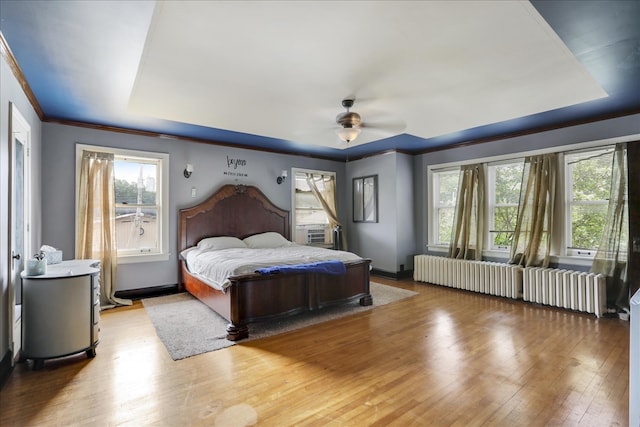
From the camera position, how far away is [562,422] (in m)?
1.88

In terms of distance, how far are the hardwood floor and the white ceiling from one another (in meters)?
2.39

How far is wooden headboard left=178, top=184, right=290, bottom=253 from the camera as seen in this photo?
5.03 meters

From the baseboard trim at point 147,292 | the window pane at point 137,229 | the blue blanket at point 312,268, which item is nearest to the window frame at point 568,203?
the blue blanket at point 312,268

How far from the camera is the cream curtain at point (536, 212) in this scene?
14.5 feet

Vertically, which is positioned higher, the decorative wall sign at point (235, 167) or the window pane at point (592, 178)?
the decorative wall sign at point (235, 167)

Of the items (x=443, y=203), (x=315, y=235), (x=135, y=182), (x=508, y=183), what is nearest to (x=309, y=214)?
(x=315, y=235)

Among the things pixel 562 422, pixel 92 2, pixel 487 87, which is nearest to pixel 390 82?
pixel 487 87

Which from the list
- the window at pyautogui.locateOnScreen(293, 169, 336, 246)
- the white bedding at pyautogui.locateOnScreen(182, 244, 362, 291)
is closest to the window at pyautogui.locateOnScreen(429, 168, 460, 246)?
the window at pyautogui.locateOnScreen(293, 169, 336, 246)

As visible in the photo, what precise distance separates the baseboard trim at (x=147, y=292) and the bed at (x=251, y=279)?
0.52 feet

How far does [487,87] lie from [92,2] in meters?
3.19

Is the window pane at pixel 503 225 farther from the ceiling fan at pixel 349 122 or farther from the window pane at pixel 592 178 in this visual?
the ceiling fan at pixel 349 122

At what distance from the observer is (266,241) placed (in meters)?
5.42

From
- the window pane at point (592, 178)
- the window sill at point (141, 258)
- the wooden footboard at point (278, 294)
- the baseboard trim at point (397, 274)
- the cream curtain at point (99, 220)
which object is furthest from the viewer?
the baseboard trim at point (397, 274)

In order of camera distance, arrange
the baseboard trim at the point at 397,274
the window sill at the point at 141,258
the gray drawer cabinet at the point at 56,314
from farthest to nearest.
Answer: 1. the baseboard trim at the point at 397,274
2. the window sill at the point at 141,258
3. the gray drawer cabinet at the point at 56,314
